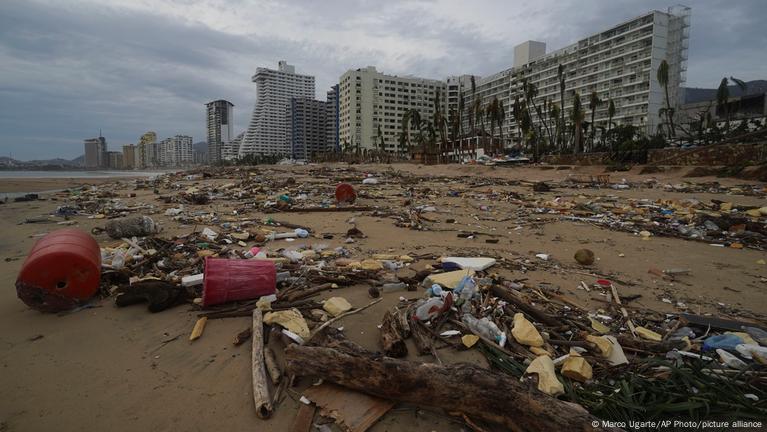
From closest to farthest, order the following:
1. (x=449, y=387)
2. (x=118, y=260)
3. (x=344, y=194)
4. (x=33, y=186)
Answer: (x=449, y=387)
(x=118, y=260)
(x=344, y=194)
(x=33, y=186)

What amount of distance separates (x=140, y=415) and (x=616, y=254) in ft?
19.0

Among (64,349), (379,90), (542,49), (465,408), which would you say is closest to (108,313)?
(64,349)

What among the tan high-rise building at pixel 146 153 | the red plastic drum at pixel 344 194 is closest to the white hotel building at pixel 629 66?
the red plastic drum at pixel 344 194

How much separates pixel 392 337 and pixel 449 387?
0.67 metres

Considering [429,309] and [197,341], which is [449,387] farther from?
[197,341]

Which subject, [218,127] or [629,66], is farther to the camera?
[218,127]

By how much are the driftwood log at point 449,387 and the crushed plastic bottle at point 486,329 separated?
73cm

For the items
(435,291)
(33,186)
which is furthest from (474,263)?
(33,186)

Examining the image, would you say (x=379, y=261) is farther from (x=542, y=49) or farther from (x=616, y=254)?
(x=542, y=49)

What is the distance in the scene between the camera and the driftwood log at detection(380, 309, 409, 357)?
94.0 inches

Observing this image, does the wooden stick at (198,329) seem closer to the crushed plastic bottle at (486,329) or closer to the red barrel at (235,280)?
the red barrel at (235,280)

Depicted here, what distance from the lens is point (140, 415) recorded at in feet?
6.54

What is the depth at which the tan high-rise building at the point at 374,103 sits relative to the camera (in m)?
86.6

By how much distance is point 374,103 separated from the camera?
88000mm
